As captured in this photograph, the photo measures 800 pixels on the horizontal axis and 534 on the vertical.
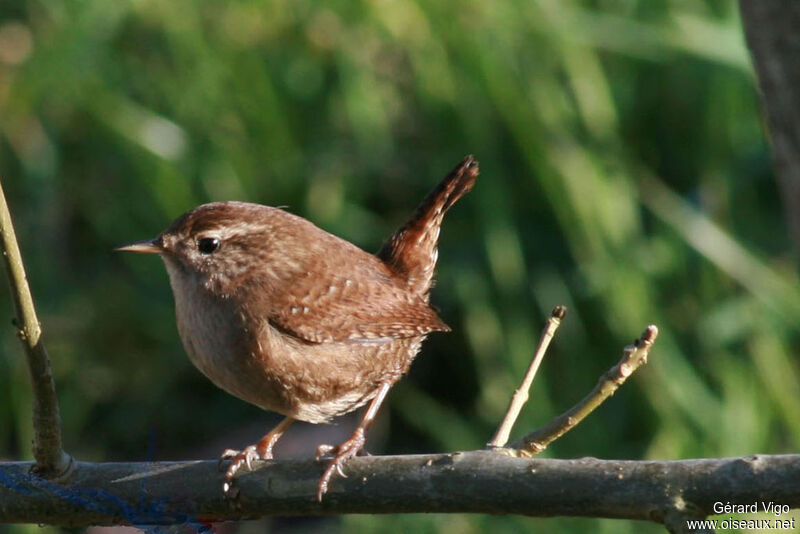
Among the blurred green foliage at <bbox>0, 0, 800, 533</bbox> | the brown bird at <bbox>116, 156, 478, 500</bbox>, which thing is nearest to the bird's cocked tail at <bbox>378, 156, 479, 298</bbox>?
the brown bird at <bbox>116, 156, 478, 500</bbox>

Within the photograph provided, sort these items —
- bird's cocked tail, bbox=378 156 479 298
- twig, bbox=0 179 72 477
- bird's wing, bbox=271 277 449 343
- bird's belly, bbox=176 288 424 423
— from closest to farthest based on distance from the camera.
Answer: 1. twig, bbox=0 179 72 477
2. bird's belly, bbox=176 288 424 423
3. bird's wing, bbox=271 277 449 343
4. bird's cocked tail, bbox=378 156 479 298

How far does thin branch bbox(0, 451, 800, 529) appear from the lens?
187cm

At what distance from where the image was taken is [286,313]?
2791 millimetres

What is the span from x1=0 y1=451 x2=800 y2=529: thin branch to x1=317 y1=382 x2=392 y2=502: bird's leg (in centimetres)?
1

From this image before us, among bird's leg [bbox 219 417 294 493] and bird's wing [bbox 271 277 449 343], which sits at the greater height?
bird's wing [bbox 271 277 449 343]

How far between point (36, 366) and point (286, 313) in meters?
0.91

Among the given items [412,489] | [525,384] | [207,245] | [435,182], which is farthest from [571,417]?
[435,182]

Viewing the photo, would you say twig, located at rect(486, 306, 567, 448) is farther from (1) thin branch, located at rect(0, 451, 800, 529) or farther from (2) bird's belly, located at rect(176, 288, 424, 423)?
(2) bird's belly, located at rect(176, 288, 424, 423)

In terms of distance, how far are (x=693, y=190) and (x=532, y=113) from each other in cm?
73

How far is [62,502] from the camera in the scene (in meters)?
2.12

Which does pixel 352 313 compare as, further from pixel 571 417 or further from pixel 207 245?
pixel 571 417

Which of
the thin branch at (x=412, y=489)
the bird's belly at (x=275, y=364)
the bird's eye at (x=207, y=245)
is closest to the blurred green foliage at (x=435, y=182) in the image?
the bird's belly at (x=275, y=364)

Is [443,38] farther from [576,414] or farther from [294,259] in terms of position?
[576,414]

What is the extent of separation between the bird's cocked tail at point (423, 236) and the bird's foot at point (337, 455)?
0.70 m
